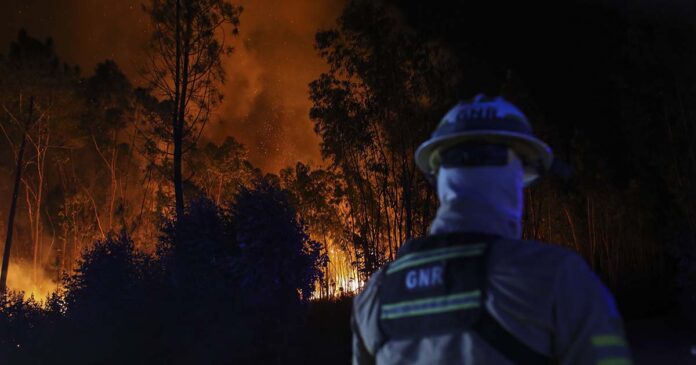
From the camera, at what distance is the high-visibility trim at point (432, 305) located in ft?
4.80

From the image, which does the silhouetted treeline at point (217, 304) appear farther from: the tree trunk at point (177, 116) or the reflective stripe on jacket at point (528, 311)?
the reflective stripe on jacket at point (528, 311)

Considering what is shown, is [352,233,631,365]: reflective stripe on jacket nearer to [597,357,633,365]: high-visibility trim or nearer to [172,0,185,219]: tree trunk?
[597,357,633,365]: high-visibility trim

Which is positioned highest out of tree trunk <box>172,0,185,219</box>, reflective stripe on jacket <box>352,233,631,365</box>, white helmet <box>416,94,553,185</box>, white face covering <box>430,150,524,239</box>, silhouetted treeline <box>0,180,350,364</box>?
tree trunk <box>172,0,185,219</box>

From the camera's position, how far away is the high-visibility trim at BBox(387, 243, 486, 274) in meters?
1.50

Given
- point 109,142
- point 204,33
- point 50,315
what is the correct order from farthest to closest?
point 109,142, point 204,33, point 50,315

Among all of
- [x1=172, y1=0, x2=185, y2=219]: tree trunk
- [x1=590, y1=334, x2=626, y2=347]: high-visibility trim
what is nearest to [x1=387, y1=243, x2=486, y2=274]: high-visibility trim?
[x1=590, y1=334, x2=626, y2=347]: high-visibility trim

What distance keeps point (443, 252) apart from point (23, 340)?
15.0m

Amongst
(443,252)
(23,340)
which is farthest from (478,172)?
(23,340)

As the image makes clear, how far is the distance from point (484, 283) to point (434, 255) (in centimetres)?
18

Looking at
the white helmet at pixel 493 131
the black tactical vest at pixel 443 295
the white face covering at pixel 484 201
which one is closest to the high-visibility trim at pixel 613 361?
the black tactical vest at pixel 443 295

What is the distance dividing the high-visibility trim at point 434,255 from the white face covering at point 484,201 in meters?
0.09

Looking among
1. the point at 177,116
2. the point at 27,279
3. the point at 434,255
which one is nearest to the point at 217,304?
the point at 177,116

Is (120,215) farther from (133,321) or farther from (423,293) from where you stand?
(423,293)

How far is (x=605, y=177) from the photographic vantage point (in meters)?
32.3
